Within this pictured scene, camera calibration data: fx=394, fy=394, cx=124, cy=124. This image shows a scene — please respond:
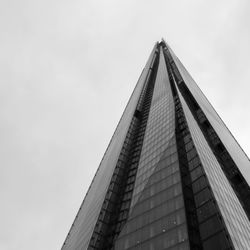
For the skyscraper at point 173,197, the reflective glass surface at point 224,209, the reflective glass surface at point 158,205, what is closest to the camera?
the reflective glass surface at point 224,209

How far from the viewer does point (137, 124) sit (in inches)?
4783

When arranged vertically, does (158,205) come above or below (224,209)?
above

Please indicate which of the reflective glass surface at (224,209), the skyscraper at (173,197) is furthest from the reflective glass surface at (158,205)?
the reflective glass surface at (224,209)

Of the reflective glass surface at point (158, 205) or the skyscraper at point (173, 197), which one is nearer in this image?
the skyscraper at point (173, 197)

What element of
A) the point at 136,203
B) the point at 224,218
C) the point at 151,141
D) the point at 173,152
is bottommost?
the point at 224,218

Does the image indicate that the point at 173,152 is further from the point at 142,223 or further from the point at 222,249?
the point at 222,249

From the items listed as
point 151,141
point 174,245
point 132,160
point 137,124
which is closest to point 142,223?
point 174,245

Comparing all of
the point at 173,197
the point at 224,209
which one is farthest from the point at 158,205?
the point at 224,209

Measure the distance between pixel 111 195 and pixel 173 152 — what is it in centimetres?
1829

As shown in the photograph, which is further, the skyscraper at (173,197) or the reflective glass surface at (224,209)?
the skyscraper at (173,197)

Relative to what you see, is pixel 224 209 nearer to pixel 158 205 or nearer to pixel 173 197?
pixel 173 197

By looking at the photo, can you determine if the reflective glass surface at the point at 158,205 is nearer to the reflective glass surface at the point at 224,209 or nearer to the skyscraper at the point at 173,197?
the skyscraper at the point at 173,197

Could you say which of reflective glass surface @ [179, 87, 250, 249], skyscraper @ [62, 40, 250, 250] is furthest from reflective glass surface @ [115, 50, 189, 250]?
reflective glass surface @ [179, 87, 250, 249]

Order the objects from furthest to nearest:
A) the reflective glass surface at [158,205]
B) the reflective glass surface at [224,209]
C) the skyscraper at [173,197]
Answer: the reflective glass surface at [158,205]
the skyscraper at [173,197]
the reflective glass surface at [224,209]
